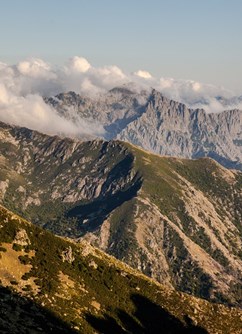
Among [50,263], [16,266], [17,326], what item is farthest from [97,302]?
[17,326]

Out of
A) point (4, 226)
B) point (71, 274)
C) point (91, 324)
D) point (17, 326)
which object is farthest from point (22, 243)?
point (17, 326)

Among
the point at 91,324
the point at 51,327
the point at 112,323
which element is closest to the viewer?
the point at 51,327

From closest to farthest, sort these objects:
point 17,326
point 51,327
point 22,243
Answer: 1. point 17,326
2. point 51,327
3. point 22,243

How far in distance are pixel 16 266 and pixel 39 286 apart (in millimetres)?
11019

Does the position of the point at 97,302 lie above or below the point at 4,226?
below

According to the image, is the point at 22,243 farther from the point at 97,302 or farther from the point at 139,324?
the point at 139,324

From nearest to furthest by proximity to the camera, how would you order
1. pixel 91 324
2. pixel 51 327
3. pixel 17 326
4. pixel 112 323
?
pixel 17 326 → pixel 51 327 → pixel 91 324 → pixel 112 323

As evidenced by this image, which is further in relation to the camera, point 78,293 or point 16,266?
point 78,293

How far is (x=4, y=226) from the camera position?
19288cm

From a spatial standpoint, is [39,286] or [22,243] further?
[22,243]

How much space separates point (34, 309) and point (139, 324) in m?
55.2

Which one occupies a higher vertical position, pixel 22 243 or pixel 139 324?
pixel 22 243

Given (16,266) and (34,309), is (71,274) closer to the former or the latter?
(16,266)

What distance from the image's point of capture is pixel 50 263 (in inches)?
7446
